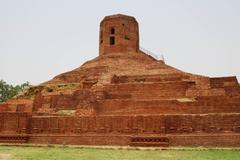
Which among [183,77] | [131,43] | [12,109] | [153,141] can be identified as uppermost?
[131,43]

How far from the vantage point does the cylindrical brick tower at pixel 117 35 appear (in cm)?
2361

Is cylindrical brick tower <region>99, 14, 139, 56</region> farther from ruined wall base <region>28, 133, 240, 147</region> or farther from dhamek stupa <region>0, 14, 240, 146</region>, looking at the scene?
ruined wall base <region>28, 133, 240, 147</region>

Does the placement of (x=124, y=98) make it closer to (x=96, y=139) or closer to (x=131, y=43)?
(x=96, y=139)

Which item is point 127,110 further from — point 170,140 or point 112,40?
point 112,40

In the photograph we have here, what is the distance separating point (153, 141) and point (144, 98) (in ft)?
13.9

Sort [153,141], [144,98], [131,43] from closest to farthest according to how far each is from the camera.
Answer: [153,141] < [144,98] < [131,43]

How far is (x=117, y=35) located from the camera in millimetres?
23703

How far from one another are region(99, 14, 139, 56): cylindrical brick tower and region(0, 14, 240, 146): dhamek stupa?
2559 mm

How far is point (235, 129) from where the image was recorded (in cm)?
1149

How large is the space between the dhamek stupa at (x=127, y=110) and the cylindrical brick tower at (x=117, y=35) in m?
2.56

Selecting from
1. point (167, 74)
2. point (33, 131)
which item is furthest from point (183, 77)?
point (33, 131)

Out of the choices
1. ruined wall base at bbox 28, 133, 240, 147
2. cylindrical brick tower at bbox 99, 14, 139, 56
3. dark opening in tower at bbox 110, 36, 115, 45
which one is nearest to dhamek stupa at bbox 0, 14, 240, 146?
ruined wall base at bbox 28, 133, 240, 147

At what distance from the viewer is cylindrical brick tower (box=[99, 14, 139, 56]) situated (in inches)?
930

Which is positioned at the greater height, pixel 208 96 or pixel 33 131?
pixel 208 96
